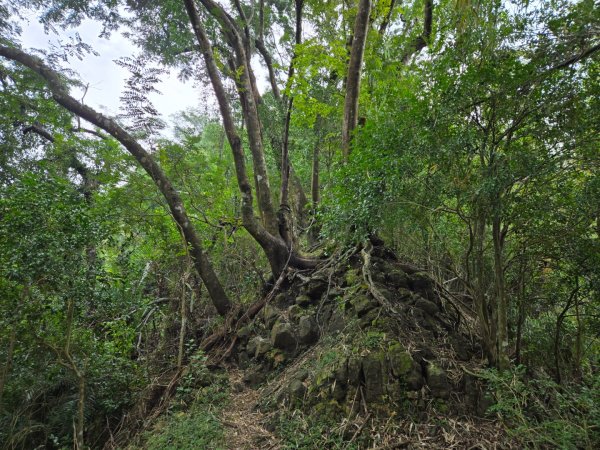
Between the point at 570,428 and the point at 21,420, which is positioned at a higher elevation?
the point at 570,428

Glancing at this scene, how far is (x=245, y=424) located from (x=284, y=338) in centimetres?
146

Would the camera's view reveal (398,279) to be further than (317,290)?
No

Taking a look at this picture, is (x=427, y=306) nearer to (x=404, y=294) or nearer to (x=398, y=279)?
(x=404, y=294)

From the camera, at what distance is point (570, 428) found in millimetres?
2801

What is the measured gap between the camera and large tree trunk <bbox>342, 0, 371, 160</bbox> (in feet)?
17.6

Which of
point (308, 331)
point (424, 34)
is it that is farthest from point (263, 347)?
point (424, 34)

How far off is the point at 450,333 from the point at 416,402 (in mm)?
1427

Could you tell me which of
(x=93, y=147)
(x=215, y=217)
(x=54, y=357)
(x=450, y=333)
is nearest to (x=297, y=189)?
(x=215, y=217)

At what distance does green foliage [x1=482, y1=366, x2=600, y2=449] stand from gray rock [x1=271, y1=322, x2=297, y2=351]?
9.29ft

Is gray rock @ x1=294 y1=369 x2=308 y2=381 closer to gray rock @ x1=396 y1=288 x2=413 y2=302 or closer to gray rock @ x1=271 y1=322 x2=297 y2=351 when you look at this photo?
gray rock @ x1=271 y1=322 x2=297 y2=351

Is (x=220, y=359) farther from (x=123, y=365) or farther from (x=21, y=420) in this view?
(x=21, y=420)

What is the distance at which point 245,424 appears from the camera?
4.12m

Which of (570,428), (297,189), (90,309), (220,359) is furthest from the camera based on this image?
(297,189)

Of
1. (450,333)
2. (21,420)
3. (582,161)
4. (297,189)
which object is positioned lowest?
(21,420)
